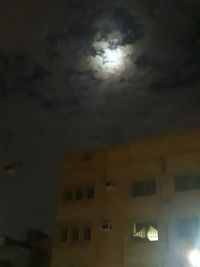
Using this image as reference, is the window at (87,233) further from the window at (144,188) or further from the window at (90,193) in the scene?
the window at (144,188)

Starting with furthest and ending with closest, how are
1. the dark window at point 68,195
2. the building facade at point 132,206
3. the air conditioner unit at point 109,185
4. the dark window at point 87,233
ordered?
1. the dark window at point 68,195
2. the air conditioner unit at point 109,185
3. the dark window at point 87,233
4. the building facade at point 132,206

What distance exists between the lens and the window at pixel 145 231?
24688 millimetres

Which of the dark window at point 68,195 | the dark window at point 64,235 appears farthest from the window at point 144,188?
the dark window at point 64,235

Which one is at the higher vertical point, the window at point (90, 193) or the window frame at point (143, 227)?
the window at point (90, 193)

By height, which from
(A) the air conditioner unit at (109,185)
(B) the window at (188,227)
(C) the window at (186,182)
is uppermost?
(A) the air conditioner unit at (109,185)

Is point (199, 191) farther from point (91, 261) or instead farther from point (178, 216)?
point (91, 261)

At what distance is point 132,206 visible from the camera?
86.6ft

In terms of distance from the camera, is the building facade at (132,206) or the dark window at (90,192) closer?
the building facade at (132,206)

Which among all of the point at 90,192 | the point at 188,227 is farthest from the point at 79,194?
the point at 188,227

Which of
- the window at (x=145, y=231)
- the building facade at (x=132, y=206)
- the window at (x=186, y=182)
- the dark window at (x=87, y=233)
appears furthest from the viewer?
the dark window at (x=87, y=233)

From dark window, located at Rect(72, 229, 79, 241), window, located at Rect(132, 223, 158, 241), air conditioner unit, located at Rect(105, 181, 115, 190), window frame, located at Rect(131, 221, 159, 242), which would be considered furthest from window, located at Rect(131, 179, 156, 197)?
dark window, located at Rect(72, 229, 79, 241)

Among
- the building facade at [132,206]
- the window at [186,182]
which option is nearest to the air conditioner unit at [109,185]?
the building facade at [132,206]

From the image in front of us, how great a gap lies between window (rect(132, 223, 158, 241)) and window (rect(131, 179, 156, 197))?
87.7 inches

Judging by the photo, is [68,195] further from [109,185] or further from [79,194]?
[109,185]
